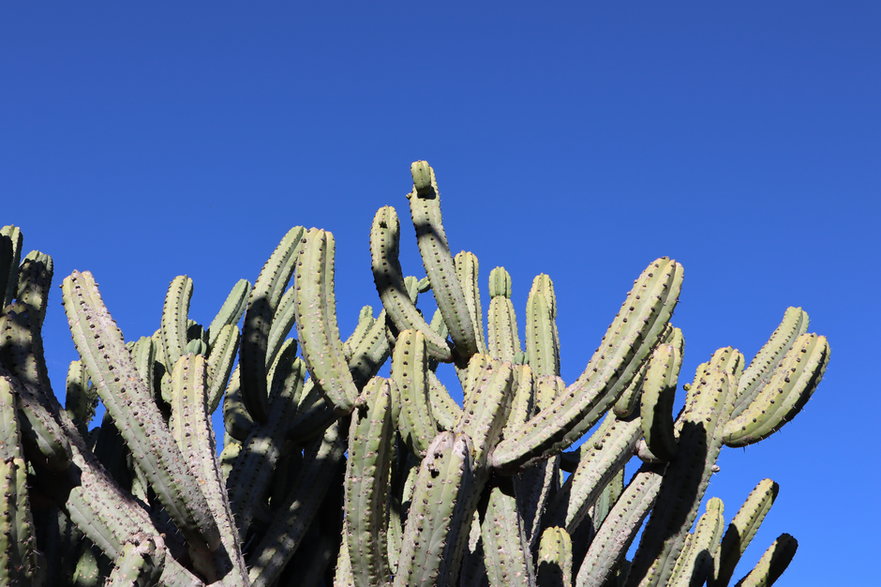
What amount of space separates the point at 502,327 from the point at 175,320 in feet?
8.08

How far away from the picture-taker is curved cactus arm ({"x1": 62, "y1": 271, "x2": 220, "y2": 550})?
556 centimetres

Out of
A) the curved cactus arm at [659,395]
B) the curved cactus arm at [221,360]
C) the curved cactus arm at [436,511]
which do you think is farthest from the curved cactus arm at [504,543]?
the curved cactus arm at [221,360]

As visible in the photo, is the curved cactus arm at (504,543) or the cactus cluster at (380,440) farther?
the curved cactus arm at (504,543)

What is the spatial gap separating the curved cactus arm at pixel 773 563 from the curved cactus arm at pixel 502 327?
7.31 ft

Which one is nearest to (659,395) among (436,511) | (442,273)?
(436,511)

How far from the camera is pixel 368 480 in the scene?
17.0ft

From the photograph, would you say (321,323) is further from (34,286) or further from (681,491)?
(681,491)

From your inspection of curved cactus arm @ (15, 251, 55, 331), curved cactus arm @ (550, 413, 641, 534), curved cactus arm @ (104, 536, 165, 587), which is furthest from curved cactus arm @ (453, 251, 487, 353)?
curved cactus arm @ (104, 536, 165, 587)

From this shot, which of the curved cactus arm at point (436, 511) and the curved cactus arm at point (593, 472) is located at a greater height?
the curved cactus arm at point (593, 472)

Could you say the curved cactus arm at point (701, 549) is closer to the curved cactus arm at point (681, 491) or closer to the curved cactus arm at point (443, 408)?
the curved cactus arm at point (681, 491)

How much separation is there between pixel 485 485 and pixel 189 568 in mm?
1717

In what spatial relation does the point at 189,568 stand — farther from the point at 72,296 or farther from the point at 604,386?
the point at 604,386

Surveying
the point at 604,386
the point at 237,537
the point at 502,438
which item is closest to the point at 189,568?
the point at 237,537

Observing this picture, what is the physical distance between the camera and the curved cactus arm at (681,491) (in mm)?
6168
